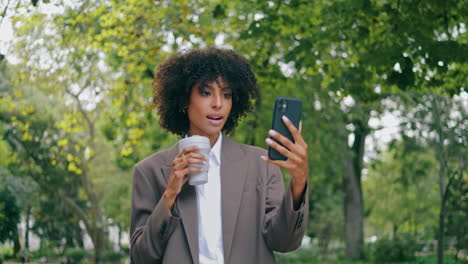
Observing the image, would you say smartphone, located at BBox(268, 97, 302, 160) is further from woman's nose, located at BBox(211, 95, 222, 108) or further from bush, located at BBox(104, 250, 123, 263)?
bush, located at BBox(104, 250, 123, 263)

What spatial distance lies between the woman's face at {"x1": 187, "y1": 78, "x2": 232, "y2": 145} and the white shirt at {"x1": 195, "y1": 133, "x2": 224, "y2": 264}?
147mm

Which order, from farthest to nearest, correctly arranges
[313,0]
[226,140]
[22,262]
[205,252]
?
[22,262] → [313,0] → [226,140] → [205,252]

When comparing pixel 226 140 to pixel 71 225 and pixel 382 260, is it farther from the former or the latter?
pixel 71 225

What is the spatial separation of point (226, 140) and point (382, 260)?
1900 centimetres

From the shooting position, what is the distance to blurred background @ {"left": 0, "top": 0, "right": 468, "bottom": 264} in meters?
8.03

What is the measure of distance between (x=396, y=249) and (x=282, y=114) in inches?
763

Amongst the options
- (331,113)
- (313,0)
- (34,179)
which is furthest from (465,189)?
(34,179)

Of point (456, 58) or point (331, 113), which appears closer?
point (456, 58)

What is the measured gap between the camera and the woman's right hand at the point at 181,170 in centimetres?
271

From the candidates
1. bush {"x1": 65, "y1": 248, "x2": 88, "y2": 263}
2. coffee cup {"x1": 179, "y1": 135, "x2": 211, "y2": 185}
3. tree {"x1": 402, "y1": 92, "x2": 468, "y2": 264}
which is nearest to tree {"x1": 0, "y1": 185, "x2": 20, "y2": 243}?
tree {"x1": 402, "y1": 92, "x2": 468, "y2": 264}

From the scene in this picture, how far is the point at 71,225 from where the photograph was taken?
4672cm

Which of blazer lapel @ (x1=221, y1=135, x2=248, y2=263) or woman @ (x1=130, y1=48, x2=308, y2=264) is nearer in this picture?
woman @ (x1=130, y1=48, x2=308, y2=264)

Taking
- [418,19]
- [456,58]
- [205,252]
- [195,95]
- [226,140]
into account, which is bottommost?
[205,252]

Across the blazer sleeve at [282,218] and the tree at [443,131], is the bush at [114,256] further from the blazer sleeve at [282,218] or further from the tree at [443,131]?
the blazer sleeve at [282,218]
